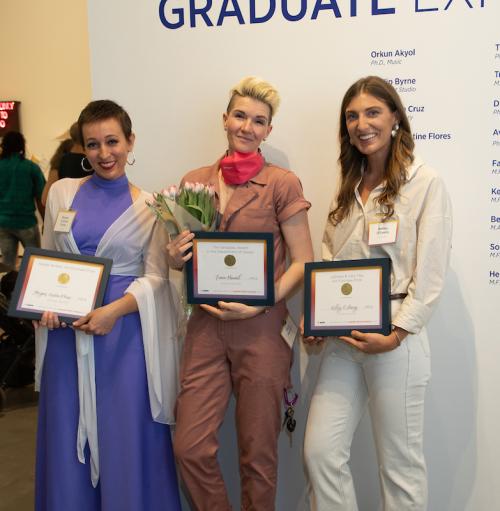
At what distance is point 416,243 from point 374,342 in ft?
1.16

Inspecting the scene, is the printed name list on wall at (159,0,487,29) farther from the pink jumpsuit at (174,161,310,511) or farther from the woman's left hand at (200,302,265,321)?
the woman's left hand at (200,302,265,321)

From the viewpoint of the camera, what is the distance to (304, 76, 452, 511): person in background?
1896 mm

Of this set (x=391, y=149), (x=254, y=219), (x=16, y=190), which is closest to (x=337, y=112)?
(x=391, y=149)

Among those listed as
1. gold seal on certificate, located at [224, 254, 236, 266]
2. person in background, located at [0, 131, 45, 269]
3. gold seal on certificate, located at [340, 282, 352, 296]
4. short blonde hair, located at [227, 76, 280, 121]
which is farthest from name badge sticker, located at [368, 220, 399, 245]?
person in background, located at [0, 131, 45, 269]

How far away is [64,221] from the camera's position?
6.92 ft

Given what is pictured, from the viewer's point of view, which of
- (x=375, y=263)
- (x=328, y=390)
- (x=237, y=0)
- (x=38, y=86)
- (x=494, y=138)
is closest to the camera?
(x=375, y=263)

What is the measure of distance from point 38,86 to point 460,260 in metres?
5.30

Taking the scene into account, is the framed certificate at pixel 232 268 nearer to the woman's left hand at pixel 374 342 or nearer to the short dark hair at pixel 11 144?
the woman's left hand at pixel 374 342

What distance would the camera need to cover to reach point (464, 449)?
2.49m

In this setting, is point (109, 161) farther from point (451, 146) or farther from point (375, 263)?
point (451, 146)

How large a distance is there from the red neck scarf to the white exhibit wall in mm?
421

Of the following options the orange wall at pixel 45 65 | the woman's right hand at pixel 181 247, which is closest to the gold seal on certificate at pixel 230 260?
the woman's right hand at pixel 181 247

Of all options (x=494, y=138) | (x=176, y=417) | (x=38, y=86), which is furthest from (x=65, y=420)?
(x=38, y=86)

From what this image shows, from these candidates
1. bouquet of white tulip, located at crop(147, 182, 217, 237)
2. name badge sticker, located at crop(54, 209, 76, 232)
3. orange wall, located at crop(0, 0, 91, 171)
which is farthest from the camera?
orange wall, located at crop(0, 0, 91, 171)
